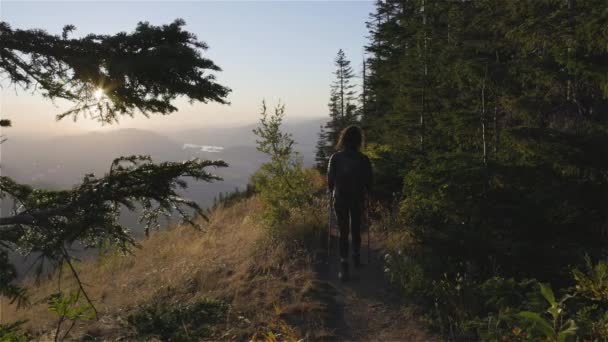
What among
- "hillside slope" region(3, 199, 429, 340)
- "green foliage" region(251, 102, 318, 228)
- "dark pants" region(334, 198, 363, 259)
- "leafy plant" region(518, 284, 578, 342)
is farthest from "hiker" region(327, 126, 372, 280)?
"leafy plant" region(518, 284, 578, 342)

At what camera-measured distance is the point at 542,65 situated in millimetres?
6133

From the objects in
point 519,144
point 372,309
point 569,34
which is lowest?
point 372,309

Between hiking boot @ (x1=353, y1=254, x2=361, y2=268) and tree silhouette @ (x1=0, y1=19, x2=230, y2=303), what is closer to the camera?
tree silhouette @ (x1=0, y1=19, x2=230, y2=303)

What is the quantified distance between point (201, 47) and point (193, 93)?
44 centimetres

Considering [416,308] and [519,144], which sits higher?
[519,144]

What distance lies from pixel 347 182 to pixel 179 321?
4.45m

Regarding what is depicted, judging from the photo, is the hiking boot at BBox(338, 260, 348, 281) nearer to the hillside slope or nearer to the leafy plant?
the hillside slope

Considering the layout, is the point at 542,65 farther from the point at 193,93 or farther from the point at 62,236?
the point at 62,236

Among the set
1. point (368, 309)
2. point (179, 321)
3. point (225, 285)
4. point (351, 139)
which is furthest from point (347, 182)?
point (179, 321)

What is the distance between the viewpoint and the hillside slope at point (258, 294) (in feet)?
17.1

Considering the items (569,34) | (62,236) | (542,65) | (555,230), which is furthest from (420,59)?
(62,236)

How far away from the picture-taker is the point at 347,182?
261 inches

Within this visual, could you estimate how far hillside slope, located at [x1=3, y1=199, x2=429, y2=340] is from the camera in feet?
→ 17.1

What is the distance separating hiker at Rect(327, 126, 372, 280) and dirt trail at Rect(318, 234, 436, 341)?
372mm
